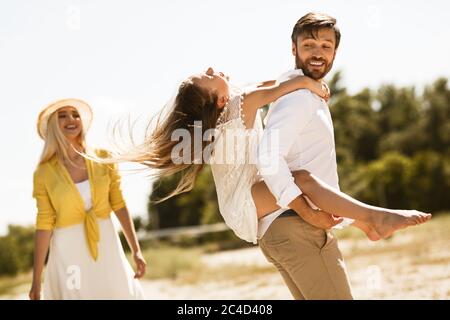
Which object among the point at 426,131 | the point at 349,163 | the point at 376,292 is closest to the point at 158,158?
the point at 376,292

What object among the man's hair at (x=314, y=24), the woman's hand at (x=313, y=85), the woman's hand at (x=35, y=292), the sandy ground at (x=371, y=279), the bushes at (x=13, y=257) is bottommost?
the bushes at (x=13, y=257)

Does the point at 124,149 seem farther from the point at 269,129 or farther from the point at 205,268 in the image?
the point at 205,268

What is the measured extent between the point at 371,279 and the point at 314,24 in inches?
99.5

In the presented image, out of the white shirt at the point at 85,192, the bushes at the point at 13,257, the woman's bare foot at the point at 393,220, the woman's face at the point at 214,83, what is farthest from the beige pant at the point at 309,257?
the bushes at the point at 13,257

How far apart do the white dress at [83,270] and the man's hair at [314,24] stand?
2.16 metres

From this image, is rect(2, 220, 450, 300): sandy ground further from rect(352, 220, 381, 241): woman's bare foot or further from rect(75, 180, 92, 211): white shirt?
rect(75, 180, 92, 211): white shirt

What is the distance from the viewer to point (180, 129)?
2957mm

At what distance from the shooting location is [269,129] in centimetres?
262

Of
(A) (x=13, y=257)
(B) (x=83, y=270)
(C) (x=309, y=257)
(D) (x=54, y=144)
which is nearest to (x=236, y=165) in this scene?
(C) (x=309, y=257)

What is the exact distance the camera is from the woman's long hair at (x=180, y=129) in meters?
2.92

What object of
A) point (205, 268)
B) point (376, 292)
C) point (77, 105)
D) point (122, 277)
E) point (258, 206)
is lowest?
point (205, 268)

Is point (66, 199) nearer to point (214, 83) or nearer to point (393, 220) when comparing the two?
point (214, 83)

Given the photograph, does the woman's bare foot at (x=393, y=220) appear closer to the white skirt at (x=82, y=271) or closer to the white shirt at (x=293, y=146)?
A: the white shirt at (x=293, y=146)

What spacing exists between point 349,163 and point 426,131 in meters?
8.26
